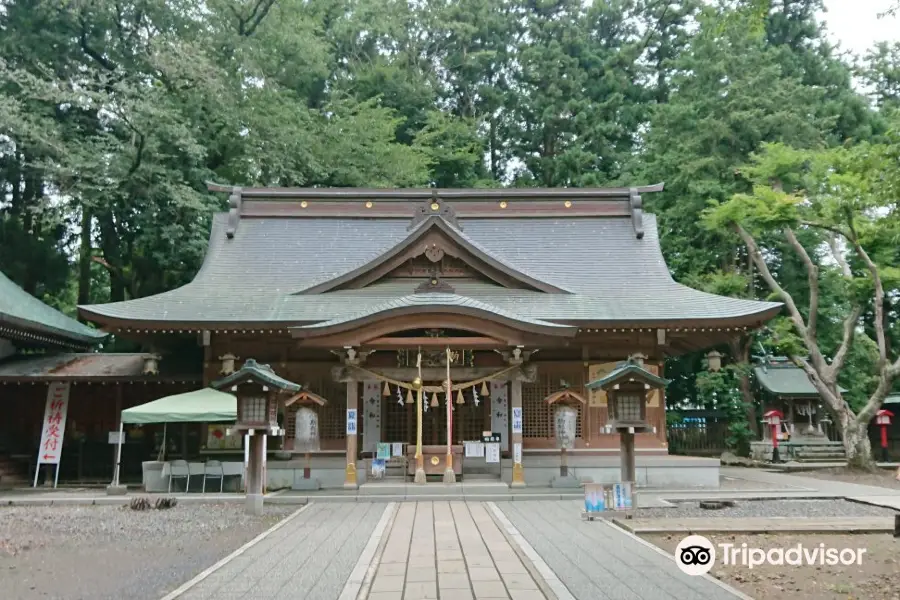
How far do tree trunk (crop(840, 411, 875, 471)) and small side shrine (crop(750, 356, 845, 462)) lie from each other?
2798mm

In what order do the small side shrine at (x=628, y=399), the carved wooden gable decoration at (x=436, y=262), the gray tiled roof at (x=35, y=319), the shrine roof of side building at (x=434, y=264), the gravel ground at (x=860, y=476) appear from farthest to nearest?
the carved wooden gable decoration at (x=436, y=262)
the gray tiled roof at (x=35, y=319)
the gravel ground at (x=860, y=476)
the shrine roof of side building at (x=434, y=264)
the small side shrine at (x=628, y=399)

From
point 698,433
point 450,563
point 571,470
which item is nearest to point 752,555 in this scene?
point 450,563

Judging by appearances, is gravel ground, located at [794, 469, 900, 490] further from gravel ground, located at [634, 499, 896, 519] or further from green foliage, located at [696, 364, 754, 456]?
gravel ground, located at [634, 499, 896, 519]

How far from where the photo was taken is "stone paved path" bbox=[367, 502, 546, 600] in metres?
6.18

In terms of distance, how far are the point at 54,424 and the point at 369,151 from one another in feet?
52.0

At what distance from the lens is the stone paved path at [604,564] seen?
20.1 feet

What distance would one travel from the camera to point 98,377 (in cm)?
1667

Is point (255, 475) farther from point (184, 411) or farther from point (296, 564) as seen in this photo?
point (296, 564)

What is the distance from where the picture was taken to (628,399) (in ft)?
40.7

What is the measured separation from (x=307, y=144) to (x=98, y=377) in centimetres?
1240

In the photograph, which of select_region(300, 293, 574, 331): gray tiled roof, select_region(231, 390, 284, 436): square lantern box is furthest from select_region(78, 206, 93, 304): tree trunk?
select_region(231, 390, 284, 436): square lantern box

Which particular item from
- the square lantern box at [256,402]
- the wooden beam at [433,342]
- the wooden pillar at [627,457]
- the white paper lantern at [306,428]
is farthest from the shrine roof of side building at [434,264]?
the wooden pillar at [627,457]

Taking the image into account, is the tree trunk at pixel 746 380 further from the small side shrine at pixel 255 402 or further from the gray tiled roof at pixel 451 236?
the small side shrine at pixel 255 402

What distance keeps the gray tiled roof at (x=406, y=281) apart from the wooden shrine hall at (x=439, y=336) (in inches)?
2.4
